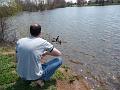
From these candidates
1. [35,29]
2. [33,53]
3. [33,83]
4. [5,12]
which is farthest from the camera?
[5,12]

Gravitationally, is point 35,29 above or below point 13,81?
above

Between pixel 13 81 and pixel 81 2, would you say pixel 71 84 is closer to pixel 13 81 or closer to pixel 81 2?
pixel 13 81

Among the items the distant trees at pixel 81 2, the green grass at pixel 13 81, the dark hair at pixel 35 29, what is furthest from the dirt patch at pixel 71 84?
the distant trees at pixel 81 2

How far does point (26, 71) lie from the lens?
7820 millimetres

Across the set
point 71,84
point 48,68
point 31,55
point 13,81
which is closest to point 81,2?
point 71,84

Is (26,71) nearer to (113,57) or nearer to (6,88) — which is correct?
(6,88)

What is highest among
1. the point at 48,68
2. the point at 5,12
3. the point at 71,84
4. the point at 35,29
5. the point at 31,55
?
the point at 35,29

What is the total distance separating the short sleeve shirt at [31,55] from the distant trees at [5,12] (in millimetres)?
12140

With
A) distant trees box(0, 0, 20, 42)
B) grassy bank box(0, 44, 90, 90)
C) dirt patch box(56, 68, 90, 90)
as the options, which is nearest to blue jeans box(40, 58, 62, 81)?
grassy bank box(0, 44, 90, 90)

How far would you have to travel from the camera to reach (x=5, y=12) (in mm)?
19562

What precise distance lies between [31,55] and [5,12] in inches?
495

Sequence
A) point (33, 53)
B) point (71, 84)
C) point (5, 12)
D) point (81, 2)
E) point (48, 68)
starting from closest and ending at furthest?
point (33, 53) → point (48, 68) → point (71, 84) → point (5, 12) → point (81, 2)

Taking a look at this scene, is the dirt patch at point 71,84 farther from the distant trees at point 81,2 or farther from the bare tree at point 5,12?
the distant trees at point 81,2

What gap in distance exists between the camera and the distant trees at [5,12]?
19.4 metres
